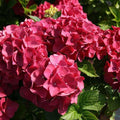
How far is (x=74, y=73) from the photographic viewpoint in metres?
0.99

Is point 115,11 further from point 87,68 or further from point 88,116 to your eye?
point 88,116

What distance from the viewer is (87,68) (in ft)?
3.82

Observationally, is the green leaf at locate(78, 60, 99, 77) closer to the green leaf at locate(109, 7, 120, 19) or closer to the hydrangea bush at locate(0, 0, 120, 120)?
the hydrangea bush at locate(0, 0, 120, 120)

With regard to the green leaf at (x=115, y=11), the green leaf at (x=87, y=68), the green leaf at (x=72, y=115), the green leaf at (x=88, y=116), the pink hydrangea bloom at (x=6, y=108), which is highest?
the green leaf at (x=115, y=11)

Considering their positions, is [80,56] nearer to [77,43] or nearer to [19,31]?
[77,43]

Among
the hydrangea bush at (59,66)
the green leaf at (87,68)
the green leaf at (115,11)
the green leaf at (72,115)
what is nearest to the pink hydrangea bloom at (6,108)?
the hydrangea bush at (59,66)

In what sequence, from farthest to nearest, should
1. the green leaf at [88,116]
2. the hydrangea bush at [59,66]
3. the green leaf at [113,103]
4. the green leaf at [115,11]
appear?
the green leaf at [115,11] → the green leaf at [113,103] → the green leaf at [88,116] → the hydrangea bush at [59,66]

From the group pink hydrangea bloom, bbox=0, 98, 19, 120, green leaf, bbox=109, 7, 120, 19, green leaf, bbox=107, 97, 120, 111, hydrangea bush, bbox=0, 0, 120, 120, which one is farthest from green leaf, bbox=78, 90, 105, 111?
green leaf, bbox=109, 7, 120, 19

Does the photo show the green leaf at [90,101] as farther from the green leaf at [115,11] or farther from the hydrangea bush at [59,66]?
the green leaf at [115,11]

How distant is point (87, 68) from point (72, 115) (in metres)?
0.24

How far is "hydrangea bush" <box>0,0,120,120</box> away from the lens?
0.97 metres

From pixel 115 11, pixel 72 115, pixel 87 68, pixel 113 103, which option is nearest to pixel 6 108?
pixel 72 115

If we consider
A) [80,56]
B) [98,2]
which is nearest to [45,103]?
[80,56]

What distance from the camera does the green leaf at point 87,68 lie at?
3.73 ft
